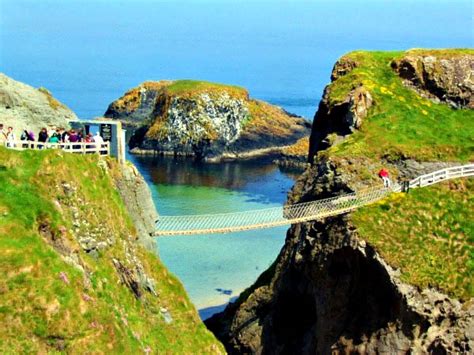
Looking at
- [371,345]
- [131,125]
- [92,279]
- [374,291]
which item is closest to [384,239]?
[374,291]

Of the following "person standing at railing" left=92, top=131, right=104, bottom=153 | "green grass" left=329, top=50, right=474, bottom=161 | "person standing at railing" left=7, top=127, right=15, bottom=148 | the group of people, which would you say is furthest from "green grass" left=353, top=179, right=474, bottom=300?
"person standing at railing" left=7, top=127, right=15, bottom=148

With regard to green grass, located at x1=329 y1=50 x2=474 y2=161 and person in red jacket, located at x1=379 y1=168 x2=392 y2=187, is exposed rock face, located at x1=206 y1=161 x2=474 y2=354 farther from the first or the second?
green grass, located at x1=329 y1=50 x2=474 y2=161

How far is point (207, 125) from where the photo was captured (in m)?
115

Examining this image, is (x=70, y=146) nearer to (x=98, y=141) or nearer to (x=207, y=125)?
(x=98, y=141)

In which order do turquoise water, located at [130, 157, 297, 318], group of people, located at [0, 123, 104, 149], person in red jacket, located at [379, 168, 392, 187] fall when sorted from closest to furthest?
group of people, located at [0, 123, 104, 149] < person in red jacket, located at [379, 168, 392, 187] < turquoise water, located at [130, 157, 297, 318]

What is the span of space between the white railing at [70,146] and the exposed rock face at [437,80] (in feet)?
93.9

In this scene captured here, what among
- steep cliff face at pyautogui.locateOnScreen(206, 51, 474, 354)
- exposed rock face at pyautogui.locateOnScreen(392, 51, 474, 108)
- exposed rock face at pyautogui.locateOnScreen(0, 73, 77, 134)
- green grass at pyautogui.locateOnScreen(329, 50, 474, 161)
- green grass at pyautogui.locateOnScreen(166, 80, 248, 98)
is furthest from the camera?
green grass at pyautogui.locateOnScreen(166, 80, 248, 98)

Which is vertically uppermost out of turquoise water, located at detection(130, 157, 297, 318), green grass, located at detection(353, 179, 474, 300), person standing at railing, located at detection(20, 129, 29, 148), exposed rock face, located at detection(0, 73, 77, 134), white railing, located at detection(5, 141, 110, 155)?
exposed rock face, located at detection(0, 73, 77, 134)

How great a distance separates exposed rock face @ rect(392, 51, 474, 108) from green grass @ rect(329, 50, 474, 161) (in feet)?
2.31

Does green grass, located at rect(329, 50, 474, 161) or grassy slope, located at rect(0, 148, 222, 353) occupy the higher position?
green grass, located at rect(329, 50, 474, 161)

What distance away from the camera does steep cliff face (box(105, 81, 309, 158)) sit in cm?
11512

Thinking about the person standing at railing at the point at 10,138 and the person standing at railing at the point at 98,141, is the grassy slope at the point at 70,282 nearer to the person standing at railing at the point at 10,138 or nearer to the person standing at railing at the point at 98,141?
the person standing at railing at the point at 98,141

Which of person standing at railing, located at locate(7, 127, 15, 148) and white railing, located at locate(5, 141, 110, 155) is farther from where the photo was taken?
white railing, located at locate(5, 141, 110, 155)

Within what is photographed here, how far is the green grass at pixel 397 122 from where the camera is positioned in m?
47.8
